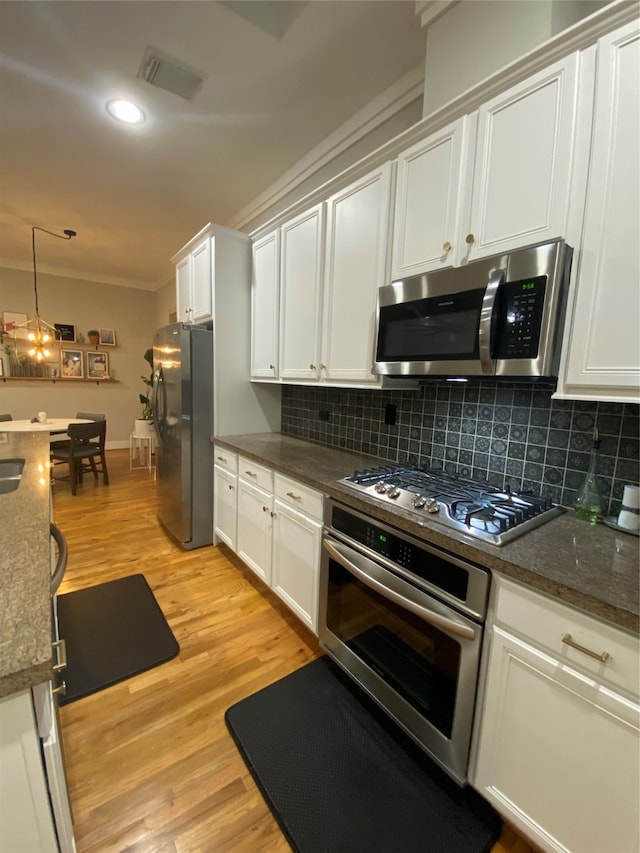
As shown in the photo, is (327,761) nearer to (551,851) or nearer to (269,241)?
(551,851)

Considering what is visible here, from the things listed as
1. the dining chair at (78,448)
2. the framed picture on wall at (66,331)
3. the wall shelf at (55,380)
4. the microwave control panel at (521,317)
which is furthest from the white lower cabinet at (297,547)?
the framed picture on wall at (66,331)

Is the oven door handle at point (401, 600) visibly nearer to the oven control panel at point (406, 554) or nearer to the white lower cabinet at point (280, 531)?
the oven control panel at point (406, 554)

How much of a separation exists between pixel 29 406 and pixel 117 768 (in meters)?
5.78

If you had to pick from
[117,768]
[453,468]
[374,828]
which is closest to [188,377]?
[453,468]

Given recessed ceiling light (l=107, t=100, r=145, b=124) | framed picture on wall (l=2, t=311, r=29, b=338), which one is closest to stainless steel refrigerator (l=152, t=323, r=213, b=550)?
recessed ceiling light (l=107, t=100, r=145, b=124)

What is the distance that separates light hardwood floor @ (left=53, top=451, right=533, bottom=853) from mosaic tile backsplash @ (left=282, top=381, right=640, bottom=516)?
108 centimetres

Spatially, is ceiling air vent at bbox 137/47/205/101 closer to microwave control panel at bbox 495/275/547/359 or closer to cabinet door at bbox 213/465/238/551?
microwave control panel at bbox 495/275/547/359

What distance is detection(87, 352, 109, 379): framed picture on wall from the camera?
585 cm

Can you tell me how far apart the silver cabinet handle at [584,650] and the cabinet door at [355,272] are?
1203 millimetres

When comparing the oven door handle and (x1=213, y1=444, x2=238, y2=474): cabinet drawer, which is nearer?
the oven door handle

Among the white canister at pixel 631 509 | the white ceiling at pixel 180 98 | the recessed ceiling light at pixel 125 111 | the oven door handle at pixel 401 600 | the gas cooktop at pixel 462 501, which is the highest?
the white ceiling at pixel 180 98

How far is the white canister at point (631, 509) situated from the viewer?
1.14 metres

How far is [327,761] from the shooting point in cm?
133

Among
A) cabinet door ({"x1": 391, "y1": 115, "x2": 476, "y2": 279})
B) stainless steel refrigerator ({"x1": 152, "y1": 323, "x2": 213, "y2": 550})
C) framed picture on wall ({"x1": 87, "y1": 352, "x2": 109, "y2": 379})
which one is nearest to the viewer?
cabinet door ({"x1": 391, "y1": 115, "x2": 476, "y2": 279})
